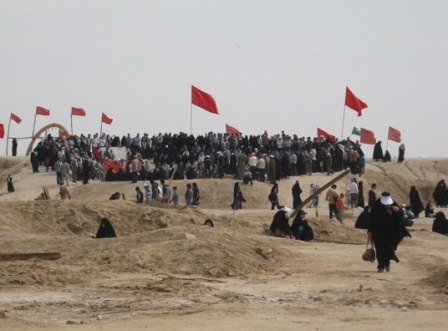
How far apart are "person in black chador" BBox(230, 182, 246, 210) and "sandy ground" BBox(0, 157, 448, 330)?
9.55m

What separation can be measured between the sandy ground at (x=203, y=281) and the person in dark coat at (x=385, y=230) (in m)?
0.38

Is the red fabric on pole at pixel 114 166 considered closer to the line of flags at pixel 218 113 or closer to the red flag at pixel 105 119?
the line of flags at pixel 218 113

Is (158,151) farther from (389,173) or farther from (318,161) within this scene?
(389,173)

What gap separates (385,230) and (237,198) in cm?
2108

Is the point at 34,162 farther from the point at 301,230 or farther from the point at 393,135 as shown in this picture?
the point at 301,230

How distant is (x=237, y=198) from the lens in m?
39.2

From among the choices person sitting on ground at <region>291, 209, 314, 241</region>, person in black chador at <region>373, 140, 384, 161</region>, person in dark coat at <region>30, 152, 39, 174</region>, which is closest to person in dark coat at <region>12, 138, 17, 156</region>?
person in dark coat at <region>30, 152, 39, 174</region>

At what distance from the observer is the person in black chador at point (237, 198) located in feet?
126

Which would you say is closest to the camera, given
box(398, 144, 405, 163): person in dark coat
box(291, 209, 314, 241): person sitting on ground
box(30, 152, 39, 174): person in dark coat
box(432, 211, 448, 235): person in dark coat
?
box(291, 209, 314, 241): person sitting on ground

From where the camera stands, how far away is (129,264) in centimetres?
1770

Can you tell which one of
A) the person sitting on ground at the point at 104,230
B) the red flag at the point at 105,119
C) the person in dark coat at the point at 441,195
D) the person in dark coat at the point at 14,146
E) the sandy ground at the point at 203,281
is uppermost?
the red flag at the point at 105,119

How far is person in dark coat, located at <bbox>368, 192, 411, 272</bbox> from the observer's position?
1806cm

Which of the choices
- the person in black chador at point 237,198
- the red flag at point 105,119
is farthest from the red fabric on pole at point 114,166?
the red flag at point 105,119

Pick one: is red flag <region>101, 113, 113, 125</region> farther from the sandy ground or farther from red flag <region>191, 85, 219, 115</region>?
the sandy ground
